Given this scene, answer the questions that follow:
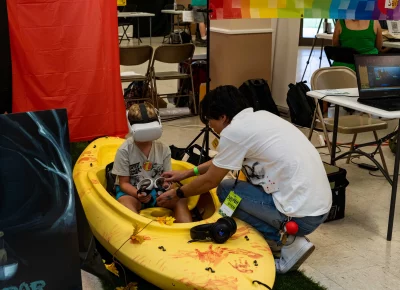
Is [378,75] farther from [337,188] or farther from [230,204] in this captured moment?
[230,204]

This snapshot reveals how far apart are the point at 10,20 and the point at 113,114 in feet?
3.80

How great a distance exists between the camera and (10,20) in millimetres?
4027

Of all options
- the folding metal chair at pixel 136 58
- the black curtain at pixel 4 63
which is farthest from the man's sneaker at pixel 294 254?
the folding metal chair at pixel 136 58

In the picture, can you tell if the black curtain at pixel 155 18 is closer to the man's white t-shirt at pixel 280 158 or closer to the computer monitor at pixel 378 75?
the computer monitor at pixel 378 75

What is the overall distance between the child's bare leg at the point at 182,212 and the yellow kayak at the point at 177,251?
0.53ft

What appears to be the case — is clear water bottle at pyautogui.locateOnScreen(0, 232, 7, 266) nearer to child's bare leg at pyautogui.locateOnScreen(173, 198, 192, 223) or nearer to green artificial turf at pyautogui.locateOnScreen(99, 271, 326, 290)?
green artificial turf at pyautogui.locateOnScreen(99, 271, 326, 290)

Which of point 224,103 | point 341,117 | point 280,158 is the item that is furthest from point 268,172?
point 341,117

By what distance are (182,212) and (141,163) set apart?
379 millimetres

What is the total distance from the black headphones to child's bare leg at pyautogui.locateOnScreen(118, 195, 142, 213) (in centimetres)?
48

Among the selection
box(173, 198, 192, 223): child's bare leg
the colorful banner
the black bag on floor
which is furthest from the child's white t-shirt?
the colorful banner

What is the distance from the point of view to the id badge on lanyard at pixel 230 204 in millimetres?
2713

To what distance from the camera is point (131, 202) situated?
9.43 feet

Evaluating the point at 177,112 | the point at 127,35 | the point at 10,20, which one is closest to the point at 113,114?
the point at 10,20

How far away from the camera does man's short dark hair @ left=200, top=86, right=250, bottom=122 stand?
2.62 metres
